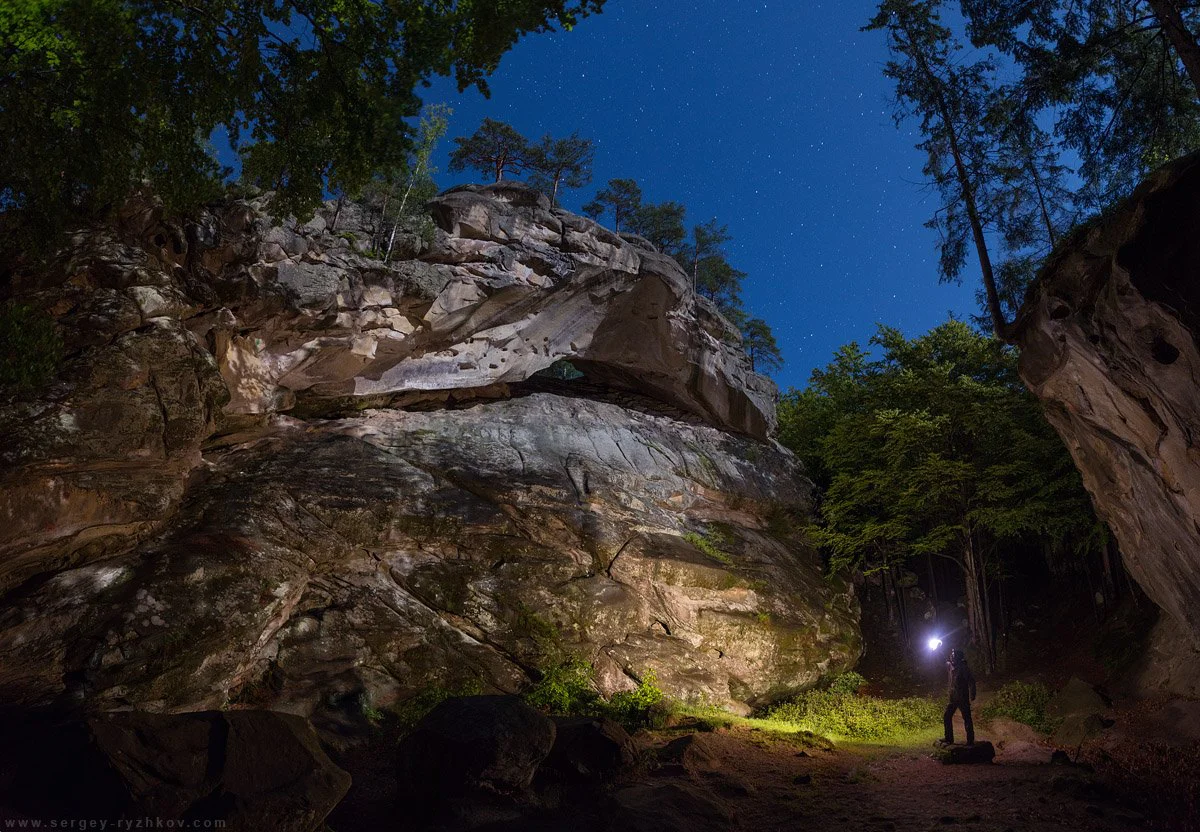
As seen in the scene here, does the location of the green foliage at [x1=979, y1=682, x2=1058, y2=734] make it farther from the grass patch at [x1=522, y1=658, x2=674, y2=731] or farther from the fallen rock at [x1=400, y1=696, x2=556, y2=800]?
the fallen rock at [x1=400, y1=696, x2=556, y2=800]

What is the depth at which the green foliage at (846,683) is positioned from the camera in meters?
15.8

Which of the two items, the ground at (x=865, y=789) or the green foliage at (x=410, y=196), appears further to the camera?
the green foliage at (x=410, y=196)

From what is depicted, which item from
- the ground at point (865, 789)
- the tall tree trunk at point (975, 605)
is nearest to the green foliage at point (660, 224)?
the tall tree trunk at point (975, 605)

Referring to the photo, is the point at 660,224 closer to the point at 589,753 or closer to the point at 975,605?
the point at 975,605

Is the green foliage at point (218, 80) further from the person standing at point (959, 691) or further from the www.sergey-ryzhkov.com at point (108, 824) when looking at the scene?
the person standing at point (959, 691)

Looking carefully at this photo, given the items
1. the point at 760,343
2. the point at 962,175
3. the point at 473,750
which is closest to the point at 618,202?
the point at 760,343

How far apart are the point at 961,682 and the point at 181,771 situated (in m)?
11.8

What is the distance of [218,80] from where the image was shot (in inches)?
244

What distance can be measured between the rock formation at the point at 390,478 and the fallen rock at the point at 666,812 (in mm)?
5887

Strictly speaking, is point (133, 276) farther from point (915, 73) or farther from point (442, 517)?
point (915, 73)

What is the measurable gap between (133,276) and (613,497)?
12.2 metres

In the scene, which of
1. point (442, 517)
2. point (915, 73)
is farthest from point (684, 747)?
point (915, 73)

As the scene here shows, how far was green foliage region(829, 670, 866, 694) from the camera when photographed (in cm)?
1578

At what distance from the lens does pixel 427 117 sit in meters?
19.4
